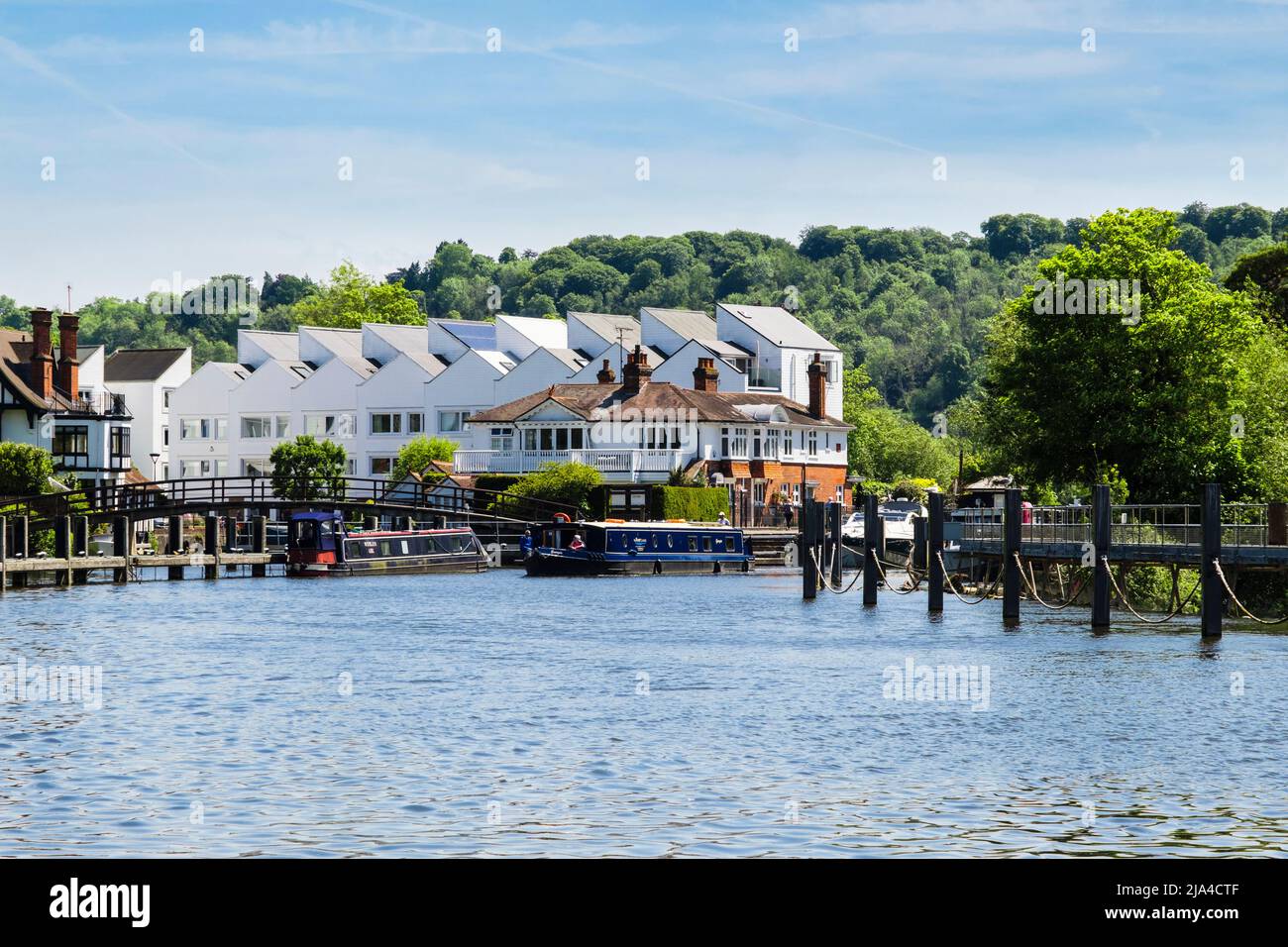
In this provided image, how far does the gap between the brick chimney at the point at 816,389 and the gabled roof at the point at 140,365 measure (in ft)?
173

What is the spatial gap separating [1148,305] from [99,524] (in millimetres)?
51807

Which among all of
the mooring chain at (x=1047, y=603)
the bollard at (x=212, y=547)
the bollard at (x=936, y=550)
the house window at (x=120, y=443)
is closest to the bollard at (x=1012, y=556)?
the mooring chain at (x=1047, y=603)

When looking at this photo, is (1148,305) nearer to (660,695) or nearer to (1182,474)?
(1182,474)

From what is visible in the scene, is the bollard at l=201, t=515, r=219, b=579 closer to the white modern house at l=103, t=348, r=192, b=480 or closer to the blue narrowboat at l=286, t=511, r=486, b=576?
the blue narrowboat at l=286, t=511, r=486, b=576

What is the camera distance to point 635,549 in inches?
3664

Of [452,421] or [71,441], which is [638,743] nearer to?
[71,441]

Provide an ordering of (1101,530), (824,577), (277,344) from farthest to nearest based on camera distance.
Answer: (277,344), (824,577), (1101,530)

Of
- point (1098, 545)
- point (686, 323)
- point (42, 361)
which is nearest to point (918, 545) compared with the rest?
point (1098, 545)

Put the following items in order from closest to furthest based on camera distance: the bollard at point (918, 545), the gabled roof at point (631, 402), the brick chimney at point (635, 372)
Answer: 1. the bollard at point (918, 545)
2. the gabled roof at point (631, 402)
3. the brick chimney at point (635, 372)

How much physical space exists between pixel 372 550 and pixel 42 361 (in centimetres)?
2764

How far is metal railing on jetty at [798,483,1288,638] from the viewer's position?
1837 inches

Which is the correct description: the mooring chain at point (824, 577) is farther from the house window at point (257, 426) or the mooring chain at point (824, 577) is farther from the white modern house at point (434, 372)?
the house window at point (257, 426)

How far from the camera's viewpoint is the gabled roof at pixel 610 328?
127 metres
